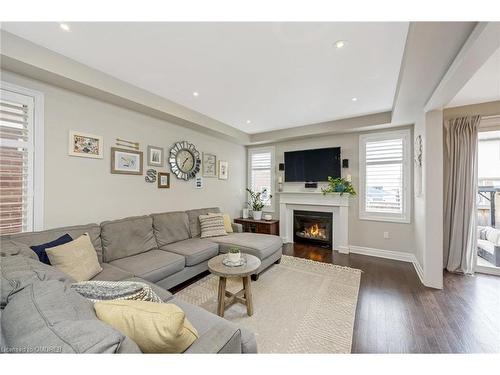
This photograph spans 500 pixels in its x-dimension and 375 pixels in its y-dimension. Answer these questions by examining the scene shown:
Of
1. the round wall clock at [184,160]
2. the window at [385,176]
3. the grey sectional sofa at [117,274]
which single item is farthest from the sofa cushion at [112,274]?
the window at [385,176]

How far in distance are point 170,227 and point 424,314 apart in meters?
3.27

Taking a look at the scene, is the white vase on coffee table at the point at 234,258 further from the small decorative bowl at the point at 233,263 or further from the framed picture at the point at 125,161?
the framed picture at the point at 125,161

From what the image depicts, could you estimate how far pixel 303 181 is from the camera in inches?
186

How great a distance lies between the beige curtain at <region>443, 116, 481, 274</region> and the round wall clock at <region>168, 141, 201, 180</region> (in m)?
4.19

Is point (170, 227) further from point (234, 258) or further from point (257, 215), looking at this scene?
point (257, 215)

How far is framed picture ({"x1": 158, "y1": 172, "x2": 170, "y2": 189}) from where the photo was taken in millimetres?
3533

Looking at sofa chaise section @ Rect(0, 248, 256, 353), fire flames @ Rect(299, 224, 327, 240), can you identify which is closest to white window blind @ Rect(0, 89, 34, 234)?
sofa chaise section @ Rect(0, 248, 256, 353)

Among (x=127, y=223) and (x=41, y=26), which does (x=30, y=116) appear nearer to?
(x=41, y=26)

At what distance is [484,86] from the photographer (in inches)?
101

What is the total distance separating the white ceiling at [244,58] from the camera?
1.73 meters

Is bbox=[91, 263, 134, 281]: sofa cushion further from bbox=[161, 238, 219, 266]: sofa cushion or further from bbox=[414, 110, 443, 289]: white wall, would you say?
bbox=[414, 110, 443, 289]: white wall

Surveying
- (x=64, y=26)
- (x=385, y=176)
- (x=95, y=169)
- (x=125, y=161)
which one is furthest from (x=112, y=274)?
(x=385, y=176)

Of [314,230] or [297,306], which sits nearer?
[297,306]

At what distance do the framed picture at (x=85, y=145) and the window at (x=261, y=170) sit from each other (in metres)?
3.46
